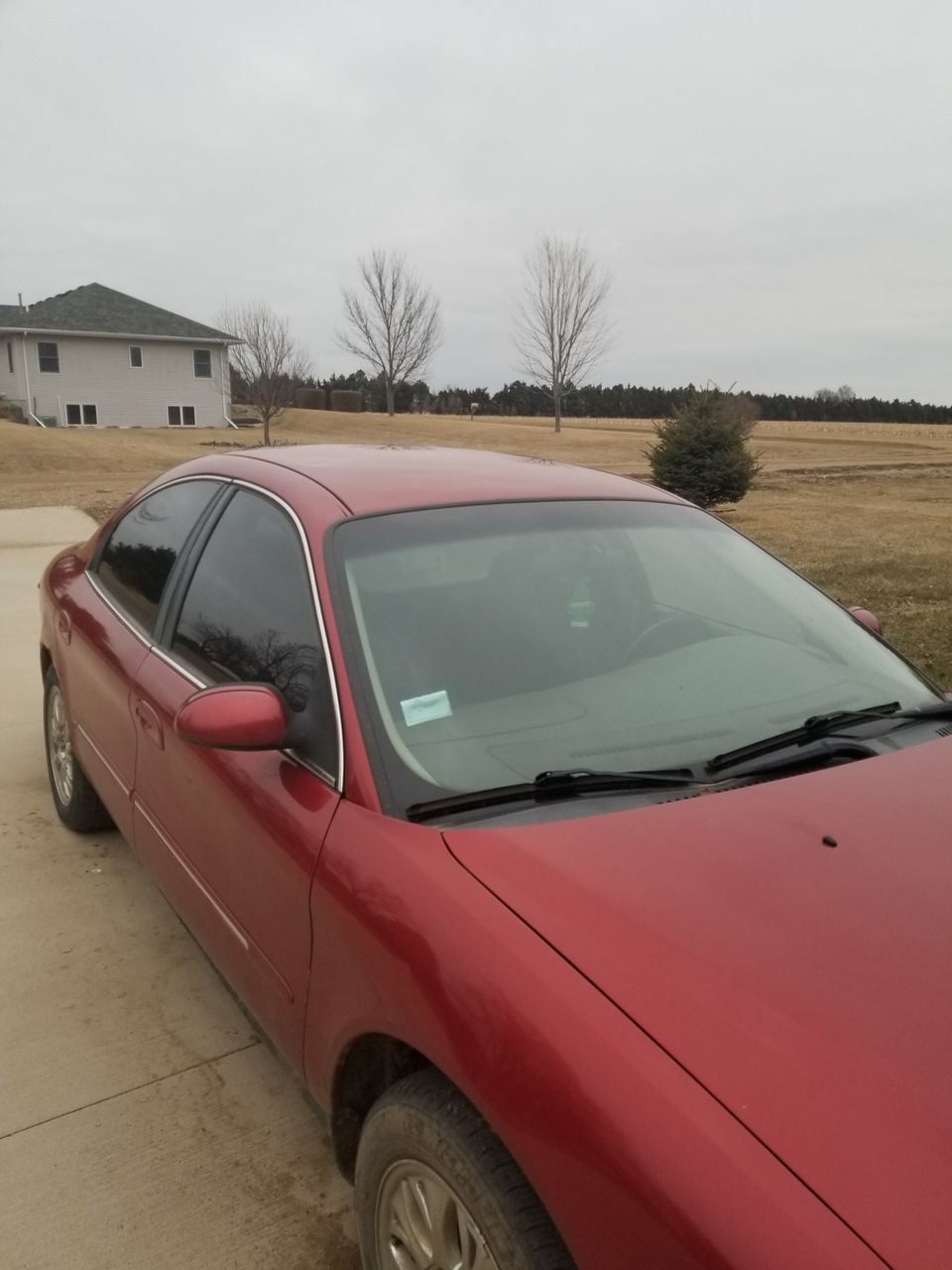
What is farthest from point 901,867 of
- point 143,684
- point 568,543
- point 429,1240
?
point 143,684

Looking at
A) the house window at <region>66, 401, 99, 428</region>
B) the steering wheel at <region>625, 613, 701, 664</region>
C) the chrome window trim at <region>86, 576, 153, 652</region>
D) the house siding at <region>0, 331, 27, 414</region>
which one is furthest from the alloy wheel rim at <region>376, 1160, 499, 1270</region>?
the house siding at <region>0, 331, 27, 414</region>

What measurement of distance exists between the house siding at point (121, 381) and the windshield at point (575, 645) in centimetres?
4074

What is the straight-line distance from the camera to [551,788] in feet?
6.09

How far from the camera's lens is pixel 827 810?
71.0 inches

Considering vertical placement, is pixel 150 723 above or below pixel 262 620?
below

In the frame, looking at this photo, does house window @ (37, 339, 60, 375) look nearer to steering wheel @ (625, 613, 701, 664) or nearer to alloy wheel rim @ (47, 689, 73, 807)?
alloy wheel rim @ (47, 689, 73, 807)

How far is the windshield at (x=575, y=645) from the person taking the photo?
2.02 metres

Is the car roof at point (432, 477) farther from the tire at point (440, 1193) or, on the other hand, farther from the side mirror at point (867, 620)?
the tire at point (440, 1193)

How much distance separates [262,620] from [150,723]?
572 mm

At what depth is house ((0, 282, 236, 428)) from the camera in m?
39.1

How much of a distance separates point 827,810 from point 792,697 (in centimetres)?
55

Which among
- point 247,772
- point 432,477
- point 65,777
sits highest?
point 432,477

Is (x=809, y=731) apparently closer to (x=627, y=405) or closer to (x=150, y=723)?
(x=150, y=723)

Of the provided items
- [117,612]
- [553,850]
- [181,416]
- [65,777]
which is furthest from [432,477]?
[181,416]
